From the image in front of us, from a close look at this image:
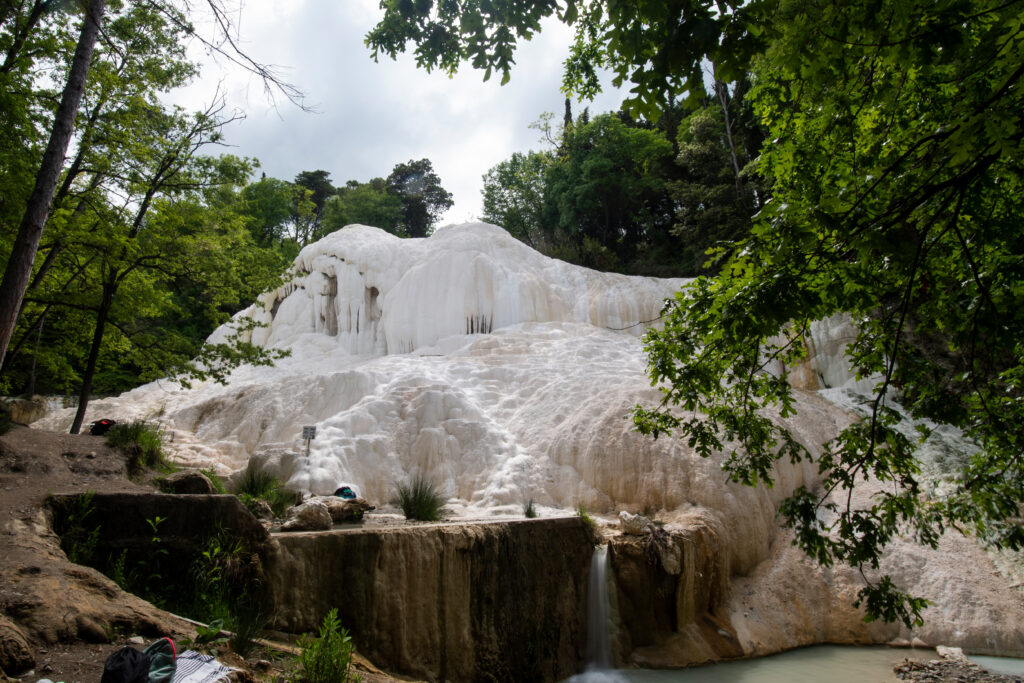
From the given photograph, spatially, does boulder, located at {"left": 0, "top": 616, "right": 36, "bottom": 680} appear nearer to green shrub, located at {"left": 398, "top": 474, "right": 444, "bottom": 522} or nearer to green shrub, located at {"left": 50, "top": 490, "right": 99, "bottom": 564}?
green shrub, located at {"left": 50, "top": 490, "right": 99, "bottom": 564}

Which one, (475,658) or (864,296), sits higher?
(864,296)

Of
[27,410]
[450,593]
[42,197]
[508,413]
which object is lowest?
[450,593]

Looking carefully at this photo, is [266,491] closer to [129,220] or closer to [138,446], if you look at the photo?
[138,446]

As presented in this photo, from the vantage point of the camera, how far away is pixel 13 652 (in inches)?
121

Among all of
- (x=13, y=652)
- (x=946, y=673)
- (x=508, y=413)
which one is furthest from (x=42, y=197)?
(x=946, y=673)

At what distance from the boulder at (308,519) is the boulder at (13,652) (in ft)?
11.8

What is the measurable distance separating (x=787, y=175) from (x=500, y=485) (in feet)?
26.1

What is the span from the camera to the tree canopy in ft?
7.43

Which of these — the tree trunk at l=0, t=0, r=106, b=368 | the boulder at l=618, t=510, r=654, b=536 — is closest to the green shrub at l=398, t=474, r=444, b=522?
the boulder at l=618, t=510, r=654, b=536

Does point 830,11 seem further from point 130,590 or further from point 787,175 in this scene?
point 130,590

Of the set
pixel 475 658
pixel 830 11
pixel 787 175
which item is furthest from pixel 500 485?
pixel 830 11

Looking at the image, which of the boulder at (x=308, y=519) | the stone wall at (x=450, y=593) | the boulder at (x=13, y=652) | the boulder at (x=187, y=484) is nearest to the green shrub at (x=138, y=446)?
the boulder at (x=187, y=484)

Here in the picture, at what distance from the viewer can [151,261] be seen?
36.0ft

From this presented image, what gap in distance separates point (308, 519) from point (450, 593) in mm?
1854
